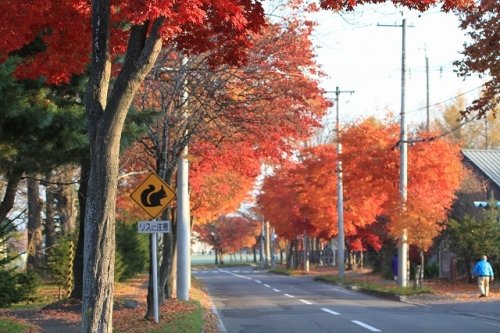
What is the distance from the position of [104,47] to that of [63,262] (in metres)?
18.0

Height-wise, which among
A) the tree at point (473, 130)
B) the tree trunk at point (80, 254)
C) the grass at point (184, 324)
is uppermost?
the tree at point (473, 130)

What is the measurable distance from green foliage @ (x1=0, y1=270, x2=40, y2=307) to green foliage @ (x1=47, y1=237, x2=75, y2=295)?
2051 millimetres

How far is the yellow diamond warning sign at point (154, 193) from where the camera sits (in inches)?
558

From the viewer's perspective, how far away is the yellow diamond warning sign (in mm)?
14172

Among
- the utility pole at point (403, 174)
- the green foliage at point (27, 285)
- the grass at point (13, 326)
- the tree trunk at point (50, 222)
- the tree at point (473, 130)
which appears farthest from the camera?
the tree at point (473, 130)

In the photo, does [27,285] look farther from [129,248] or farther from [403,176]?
[129,248]

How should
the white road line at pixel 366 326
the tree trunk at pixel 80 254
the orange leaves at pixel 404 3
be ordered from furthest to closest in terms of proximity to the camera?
the tree trunk at pixel 80 254, the white road line at pixel 366 326, the orange leaves at pixel 404 3

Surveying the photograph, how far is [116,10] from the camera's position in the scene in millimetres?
9875

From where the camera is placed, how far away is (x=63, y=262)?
81.8ft

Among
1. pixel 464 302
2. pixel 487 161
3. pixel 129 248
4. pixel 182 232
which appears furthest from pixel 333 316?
pixel 487 161

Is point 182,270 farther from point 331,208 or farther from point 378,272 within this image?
point 378,272

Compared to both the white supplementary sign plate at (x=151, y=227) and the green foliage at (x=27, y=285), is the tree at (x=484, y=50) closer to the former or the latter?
the white supplementary sign plate at (x=151, y=227)

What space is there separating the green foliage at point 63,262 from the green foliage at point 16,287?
2.05 m

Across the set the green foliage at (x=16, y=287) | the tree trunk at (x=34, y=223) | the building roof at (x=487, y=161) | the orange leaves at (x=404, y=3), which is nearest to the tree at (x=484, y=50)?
the orange leaves at (x=404, y=3)
